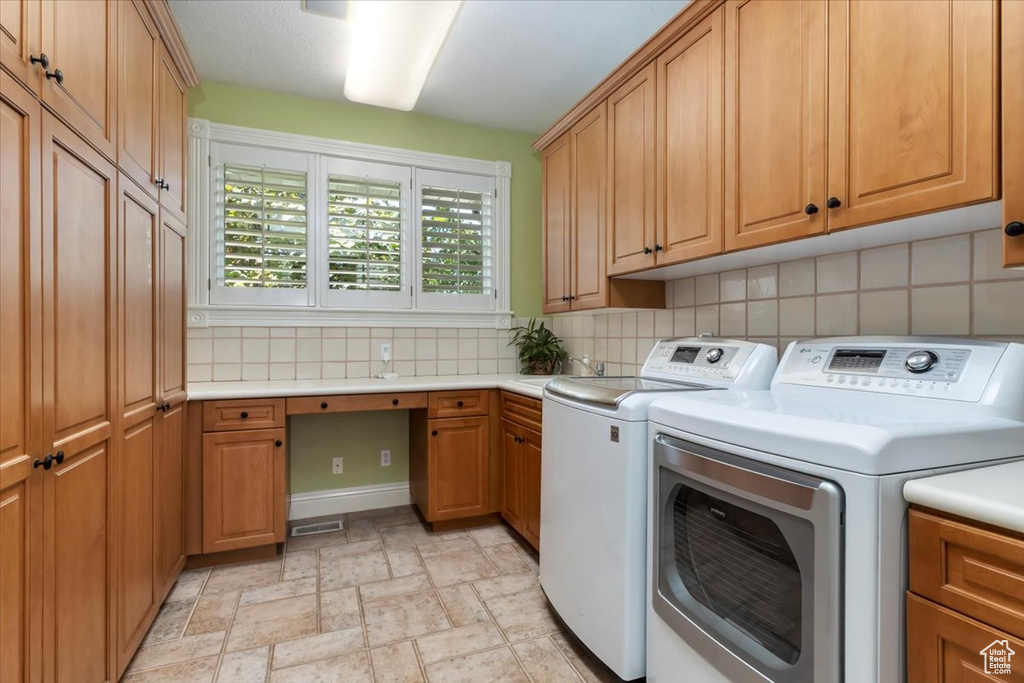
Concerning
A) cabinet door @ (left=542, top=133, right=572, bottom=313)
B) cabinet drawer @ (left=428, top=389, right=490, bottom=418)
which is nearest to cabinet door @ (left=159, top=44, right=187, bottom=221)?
cabinet drawer @ (left=428, top=389, right=490, bottom=418)

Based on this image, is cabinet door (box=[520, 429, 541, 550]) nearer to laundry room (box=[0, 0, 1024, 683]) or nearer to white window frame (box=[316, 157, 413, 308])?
laundry room (box=[0, 0, 1024, 683])

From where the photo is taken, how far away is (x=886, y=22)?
1.23 m

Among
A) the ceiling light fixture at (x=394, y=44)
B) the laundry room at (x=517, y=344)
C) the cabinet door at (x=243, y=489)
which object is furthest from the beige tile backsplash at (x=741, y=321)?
the ceiling light fixture at (x=394, y=44)

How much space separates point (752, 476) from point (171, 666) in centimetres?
198

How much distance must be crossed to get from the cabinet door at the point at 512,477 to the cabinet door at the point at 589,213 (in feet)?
2.58

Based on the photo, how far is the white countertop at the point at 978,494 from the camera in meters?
0.74

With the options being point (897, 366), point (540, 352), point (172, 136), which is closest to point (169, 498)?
point (172, 136)

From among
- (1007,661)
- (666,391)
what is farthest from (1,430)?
(1007,661)

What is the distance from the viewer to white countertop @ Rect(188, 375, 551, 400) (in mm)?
2410

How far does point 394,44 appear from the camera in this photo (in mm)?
2203

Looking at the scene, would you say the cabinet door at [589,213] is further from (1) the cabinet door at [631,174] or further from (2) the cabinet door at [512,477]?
(2) the cabinet door at [512,477]

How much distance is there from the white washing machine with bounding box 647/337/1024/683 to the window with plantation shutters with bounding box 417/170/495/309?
7.09 feet

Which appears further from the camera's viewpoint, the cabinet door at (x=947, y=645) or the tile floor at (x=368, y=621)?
the tile floor at (x=368, y=621)

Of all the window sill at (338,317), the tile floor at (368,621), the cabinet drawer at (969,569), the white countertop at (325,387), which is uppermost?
the window sill at (338,317)
